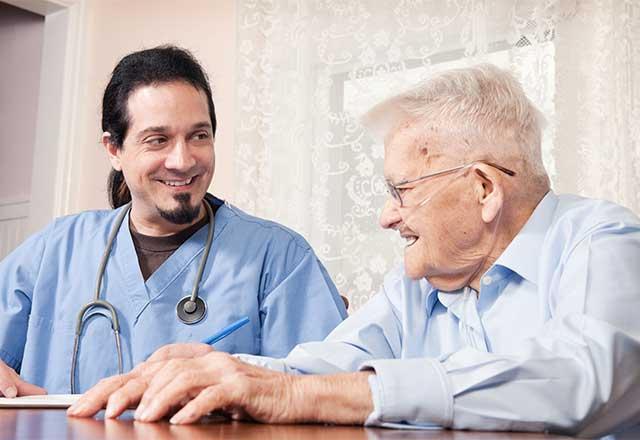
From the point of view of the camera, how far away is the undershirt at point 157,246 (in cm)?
190

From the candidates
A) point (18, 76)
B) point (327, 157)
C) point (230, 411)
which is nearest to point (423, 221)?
point (230, 411)

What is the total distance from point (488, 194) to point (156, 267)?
2.74 feet

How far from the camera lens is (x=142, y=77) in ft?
6.43

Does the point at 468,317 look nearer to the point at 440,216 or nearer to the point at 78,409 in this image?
the point at 440,216

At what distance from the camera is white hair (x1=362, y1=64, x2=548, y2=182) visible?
1.31 m

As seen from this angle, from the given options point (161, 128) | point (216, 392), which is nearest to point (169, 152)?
point (161, 128)

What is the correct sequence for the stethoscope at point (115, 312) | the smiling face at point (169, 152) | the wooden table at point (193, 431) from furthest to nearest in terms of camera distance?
the smiling face at point (169, 152) → the stethoscope at point (115, 312) → the wooden table at point (193, 431)

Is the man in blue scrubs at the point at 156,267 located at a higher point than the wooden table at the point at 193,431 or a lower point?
higher

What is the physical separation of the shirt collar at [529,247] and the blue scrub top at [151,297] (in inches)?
24.0

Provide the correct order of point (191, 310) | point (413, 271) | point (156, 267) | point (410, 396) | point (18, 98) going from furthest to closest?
point (18, 98) → point (156, 267) → point (191, 310) → point (413, 271) → point (410, 396)

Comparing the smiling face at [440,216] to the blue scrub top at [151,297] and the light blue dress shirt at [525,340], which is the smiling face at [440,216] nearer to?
the light blue dress shirt at [525,340]

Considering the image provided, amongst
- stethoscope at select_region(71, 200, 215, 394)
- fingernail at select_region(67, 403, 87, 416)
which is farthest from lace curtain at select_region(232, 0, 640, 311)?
fingernail at select_region(67, 403, 87, 416)

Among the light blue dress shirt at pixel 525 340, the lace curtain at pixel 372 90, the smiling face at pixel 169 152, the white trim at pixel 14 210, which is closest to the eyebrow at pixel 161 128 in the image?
the smiling face at pixel 169 152

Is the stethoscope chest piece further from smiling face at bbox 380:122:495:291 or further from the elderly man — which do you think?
smiling face at bbox 380:122:495:291
